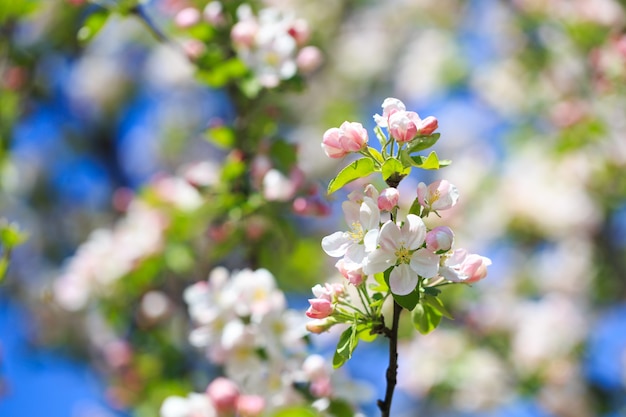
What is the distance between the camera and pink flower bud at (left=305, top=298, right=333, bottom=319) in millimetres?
1036

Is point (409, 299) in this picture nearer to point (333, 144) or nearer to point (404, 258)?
point (404, 258)

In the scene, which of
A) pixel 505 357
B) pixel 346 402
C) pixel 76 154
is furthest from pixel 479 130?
pixel 346 402

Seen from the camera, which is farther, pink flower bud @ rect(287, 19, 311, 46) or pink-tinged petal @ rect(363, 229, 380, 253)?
pink flower bud @ rect(287, 19, 311, 46)

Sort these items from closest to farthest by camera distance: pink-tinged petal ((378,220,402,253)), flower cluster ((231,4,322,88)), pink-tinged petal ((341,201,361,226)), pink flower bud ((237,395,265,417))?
A: pink-tinged petal ((378,220,402,253)) < pink-tinged petal ((341,201,361,226)) < pink flower bud ((237,395,265,417)) < flower cluster ((231,4,322,88))

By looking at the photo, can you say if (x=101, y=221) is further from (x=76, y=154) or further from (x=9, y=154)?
(x=9, y=154)

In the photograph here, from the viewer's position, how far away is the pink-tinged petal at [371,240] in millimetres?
952

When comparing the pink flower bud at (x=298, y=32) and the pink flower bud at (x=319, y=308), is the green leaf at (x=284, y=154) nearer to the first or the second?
the pink flower bud at (x=298, y=32)

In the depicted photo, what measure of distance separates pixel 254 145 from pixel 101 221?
180 inches

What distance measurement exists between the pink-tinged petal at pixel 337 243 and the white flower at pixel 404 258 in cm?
5

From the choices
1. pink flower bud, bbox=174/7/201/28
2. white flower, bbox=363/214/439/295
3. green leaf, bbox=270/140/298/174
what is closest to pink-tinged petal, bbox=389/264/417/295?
white flower, bbox=363/214/439/295

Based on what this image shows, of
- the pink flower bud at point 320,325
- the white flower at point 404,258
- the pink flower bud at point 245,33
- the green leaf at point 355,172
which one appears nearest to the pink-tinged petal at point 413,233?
the white flower at point 404,258

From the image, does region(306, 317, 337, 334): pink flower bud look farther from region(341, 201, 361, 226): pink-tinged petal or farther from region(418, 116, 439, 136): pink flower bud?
region(418, 116, 439, 136): pink flower bud

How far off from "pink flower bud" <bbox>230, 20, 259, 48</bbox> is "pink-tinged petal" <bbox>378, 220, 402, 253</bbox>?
37.6 inches

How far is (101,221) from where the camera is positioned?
613cm
